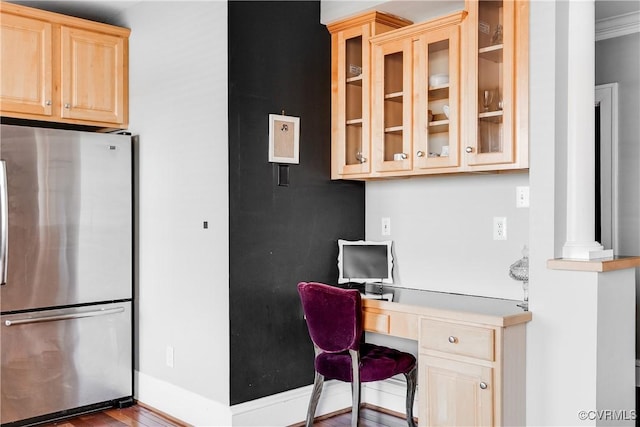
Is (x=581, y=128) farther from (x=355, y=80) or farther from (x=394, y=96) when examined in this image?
(x=355, y=80)

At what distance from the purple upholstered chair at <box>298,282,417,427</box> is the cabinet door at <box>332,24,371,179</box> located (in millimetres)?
930

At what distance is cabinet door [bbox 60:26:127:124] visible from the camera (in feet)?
12.4

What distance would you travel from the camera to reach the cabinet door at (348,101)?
362cm

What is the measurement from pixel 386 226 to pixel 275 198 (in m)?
0.82

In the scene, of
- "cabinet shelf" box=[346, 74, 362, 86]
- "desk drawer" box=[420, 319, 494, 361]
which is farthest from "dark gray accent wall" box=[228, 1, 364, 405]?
"desk drawer" box=[420, 319, 494, 361]

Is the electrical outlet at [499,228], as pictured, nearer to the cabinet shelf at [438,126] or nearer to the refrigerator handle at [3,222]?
the cabinet shelf at [438,126]

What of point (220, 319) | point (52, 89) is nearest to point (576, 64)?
point (220, 319)

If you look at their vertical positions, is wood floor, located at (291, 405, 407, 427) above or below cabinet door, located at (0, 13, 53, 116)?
below

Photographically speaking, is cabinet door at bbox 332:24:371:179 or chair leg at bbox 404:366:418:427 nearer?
chair leg at bbox 404:366:418:427

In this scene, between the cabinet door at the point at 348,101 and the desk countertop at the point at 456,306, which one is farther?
the cabinet door at the point at 348,101

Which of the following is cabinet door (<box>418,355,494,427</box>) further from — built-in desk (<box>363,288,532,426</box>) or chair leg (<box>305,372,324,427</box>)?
chair leg (<box>305,372,324,427</box>)

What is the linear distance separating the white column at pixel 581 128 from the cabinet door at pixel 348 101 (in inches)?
48.7

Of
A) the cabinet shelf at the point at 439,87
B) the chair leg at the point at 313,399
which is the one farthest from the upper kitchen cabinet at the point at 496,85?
the chair leg at the point at 313,399

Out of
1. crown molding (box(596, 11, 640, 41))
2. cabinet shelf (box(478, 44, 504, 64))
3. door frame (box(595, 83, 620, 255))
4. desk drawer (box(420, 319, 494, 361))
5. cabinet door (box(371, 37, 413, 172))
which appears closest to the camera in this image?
desk drawer (box(420, 319, 494, 361))
